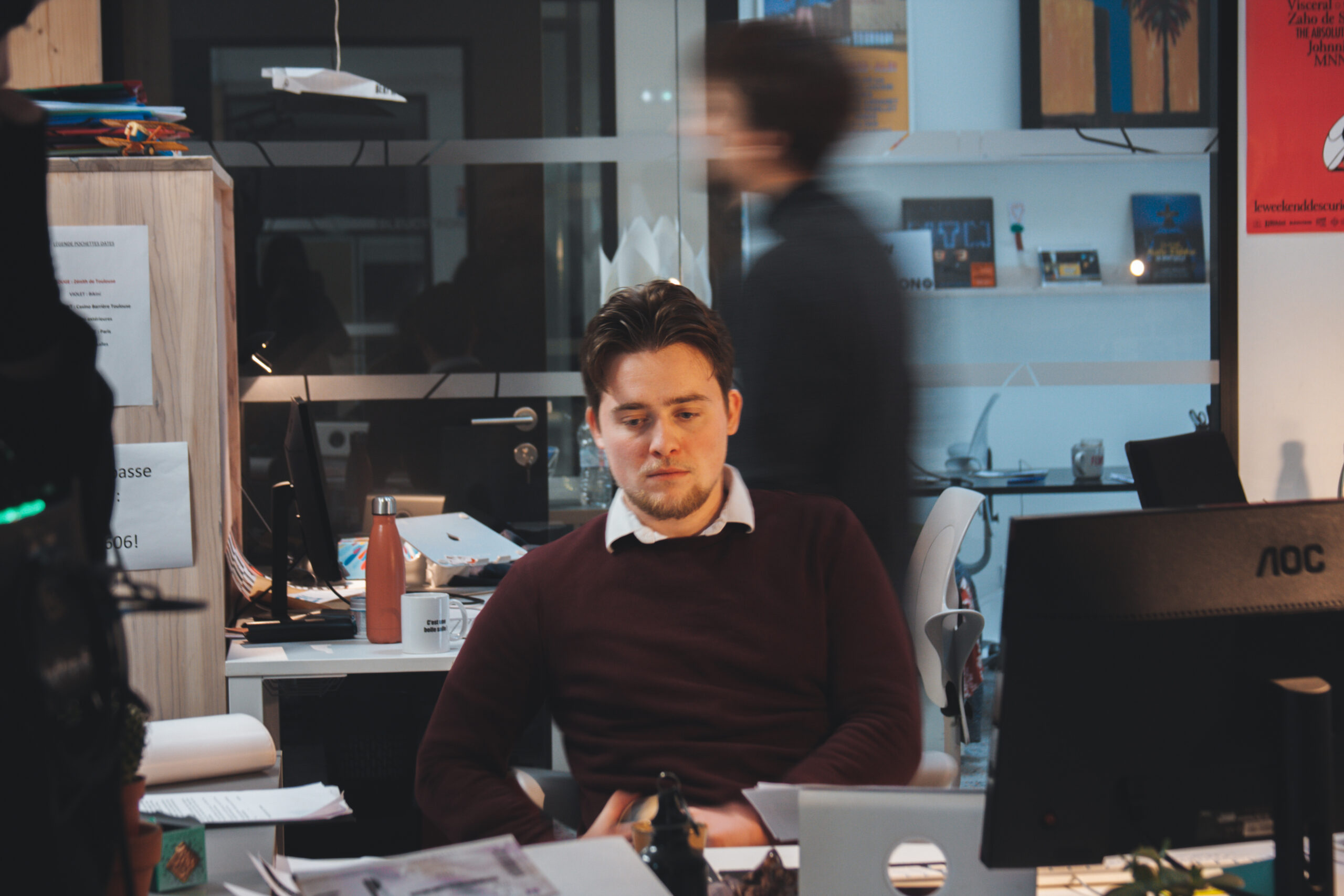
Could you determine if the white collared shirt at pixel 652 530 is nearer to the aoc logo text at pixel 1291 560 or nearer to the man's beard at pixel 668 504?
the man's beard at pixel 668 504

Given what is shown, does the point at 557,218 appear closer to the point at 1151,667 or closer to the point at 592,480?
the point at 592,480

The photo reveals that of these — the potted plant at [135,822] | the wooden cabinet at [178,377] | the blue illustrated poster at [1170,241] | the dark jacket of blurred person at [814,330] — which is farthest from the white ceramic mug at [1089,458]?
the potted plant at [135,822]

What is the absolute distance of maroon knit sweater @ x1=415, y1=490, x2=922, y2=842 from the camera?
1.47 meters

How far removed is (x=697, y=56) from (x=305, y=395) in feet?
5.49

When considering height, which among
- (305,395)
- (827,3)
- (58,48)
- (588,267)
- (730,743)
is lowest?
(730,743)

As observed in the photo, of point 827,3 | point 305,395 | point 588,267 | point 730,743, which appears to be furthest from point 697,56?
point 730,743

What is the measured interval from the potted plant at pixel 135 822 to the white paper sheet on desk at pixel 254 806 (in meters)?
0.28

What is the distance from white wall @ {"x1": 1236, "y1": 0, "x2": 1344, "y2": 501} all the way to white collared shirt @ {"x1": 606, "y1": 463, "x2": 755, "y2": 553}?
2.79 m

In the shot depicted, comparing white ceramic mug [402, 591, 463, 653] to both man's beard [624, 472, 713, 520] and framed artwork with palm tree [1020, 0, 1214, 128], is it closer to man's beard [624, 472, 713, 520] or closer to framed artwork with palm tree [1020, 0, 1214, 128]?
man's beard [624, 472, 713, 520]

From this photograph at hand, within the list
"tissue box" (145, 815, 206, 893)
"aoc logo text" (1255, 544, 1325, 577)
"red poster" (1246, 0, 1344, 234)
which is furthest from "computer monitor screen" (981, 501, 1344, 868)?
"red poster" (1246, 0, 1344, 234)

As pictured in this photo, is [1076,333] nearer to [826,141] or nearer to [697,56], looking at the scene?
[697,56]

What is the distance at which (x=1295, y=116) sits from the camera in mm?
3639

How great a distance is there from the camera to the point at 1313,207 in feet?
12.0

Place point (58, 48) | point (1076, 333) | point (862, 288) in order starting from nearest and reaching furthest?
point (862, 288) → point (58, 48) → point (1076, 333)
